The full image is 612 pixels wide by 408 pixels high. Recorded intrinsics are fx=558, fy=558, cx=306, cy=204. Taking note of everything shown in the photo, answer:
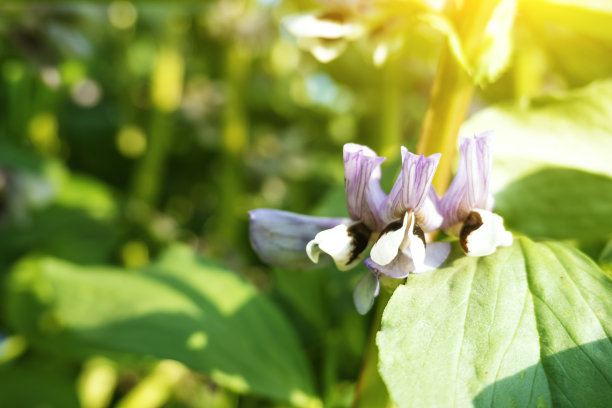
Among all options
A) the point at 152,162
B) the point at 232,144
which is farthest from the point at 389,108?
the point at 152,162

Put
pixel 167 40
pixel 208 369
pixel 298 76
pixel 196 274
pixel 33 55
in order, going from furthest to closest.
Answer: pixel 298 76
pixel 167 40
pixel 33 55
pixel 196 274
pixel 208 369

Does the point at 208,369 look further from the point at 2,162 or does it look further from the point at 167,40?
the point at 167,40

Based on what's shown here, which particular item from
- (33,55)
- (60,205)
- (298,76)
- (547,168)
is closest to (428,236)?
(547,168)

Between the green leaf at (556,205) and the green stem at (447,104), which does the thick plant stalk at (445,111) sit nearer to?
the green stem at (447,104)

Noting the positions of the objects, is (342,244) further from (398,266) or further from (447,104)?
(447,104)

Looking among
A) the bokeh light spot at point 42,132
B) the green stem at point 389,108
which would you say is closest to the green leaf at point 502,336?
the green stem at point 389,108

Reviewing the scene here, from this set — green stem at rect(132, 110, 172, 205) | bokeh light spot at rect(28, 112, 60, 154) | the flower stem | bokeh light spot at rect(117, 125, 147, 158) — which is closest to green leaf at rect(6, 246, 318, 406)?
the flower stem

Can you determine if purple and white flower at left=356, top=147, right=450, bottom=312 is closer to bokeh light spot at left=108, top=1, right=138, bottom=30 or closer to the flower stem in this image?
the flower stem
